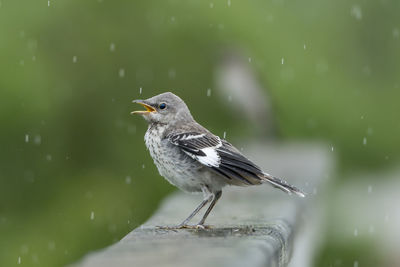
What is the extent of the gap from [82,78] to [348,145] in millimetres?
4267

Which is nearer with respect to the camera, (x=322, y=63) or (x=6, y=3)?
(x=6, y=3)

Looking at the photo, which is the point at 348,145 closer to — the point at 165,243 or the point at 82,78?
the point at 82,78

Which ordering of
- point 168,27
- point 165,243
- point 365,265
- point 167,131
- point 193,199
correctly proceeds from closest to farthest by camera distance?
1. point 165,243
2. point 167,131
3. point 193,199
4. point 365,265
5. point 168,27

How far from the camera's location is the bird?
390 centimetres

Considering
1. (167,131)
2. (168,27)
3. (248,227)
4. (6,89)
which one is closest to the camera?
(248,227)

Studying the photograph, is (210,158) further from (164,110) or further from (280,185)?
(164,110)

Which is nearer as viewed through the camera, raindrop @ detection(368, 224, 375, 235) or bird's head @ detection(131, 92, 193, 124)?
bird's head @ detection(131, 92, 193, 124)

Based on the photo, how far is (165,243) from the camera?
3246 millimetres

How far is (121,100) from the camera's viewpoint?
9.77 metres

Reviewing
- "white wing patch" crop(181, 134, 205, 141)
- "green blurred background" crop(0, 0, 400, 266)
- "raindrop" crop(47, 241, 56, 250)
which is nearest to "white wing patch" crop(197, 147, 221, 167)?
"white wing patch" crop(181, 134, 205, 141)

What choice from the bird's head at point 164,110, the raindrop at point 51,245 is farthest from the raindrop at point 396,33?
the bird's head at point 164,110

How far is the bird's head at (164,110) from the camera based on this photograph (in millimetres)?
4254

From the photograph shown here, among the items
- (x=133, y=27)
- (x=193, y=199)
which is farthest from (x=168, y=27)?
(x=193, y=199)

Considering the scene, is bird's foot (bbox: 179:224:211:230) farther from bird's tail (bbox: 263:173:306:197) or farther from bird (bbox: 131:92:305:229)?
bird's tail (bbox: 263:173:306:197)
